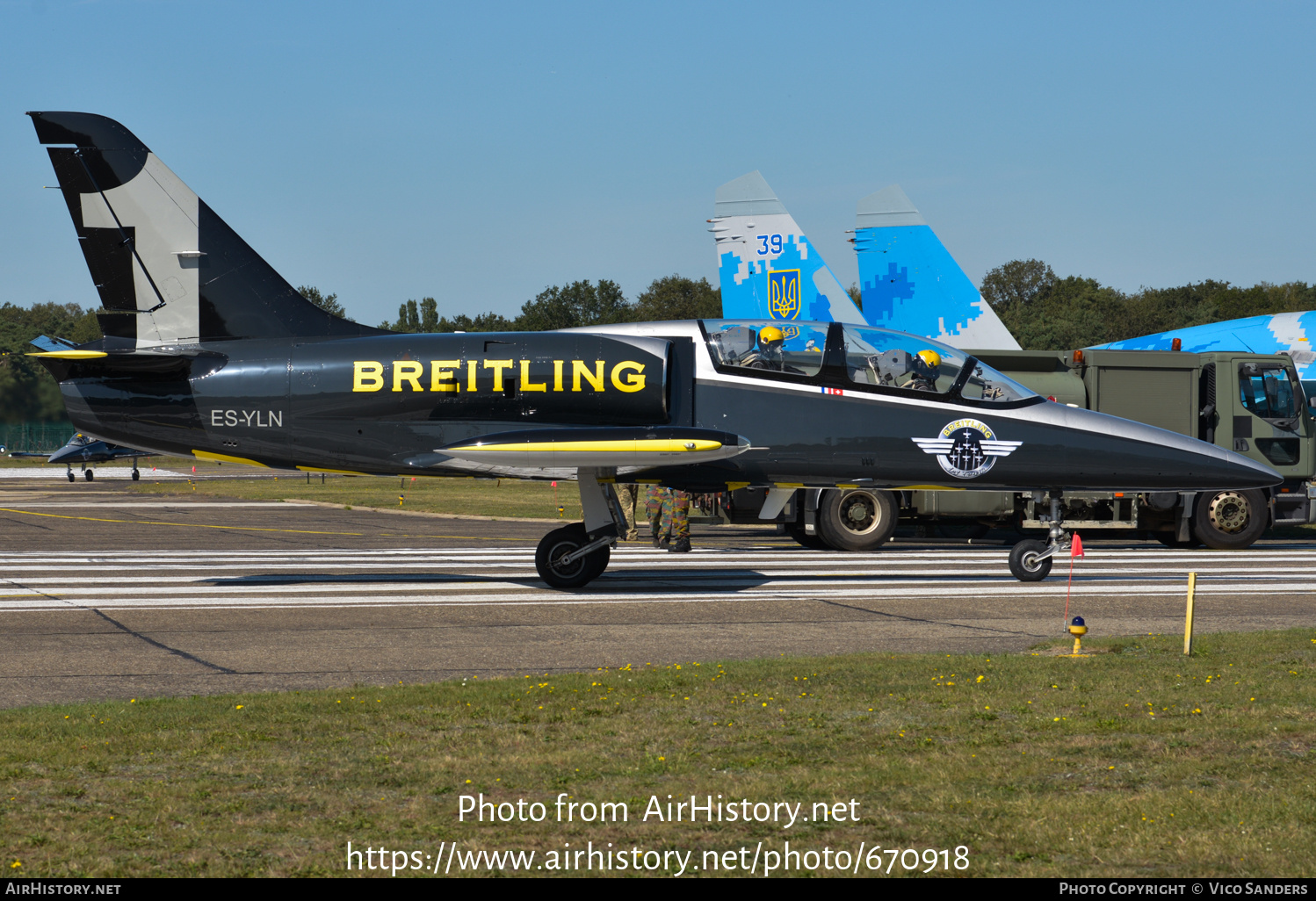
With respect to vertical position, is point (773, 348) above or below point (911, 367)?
above

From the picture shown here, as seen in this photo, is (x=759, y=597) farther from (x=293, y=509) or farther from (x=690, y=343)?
(x=293, y=509)

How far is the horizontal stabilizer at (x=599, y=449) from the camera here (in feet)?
42.5

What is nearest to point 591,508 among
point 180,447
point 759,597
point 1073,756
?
point 759,597

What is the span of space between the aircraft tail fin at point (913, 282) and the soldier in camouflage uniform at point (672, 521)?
10.6 meters

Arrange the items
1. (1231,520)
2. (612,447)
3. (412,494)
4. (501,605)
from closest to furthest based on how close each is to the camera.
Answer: (501,605) < (612,447) < (1231,520) < (412,494)

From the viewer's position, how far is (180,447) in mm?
13719

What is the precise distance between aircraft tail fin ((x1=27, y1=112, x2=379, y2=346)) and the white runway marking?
313cm

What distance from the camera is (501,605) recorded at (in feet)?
41.8

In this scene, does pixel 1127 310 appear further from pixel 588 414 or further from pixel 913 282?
pixel 588 414

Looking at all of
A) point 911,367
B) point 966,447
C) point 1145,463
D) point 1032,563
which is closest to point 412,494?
point 1032,563

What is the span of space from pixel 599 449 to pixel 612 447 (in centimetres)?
15

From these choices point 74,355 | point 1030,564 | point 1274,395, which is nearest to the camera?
point 74,355

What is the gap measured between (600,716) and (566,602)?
588 cm

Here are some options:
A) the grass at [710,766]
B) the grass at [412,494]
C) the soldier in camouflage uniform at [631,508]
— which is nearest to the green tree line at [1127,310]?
the grass at [412,494]
